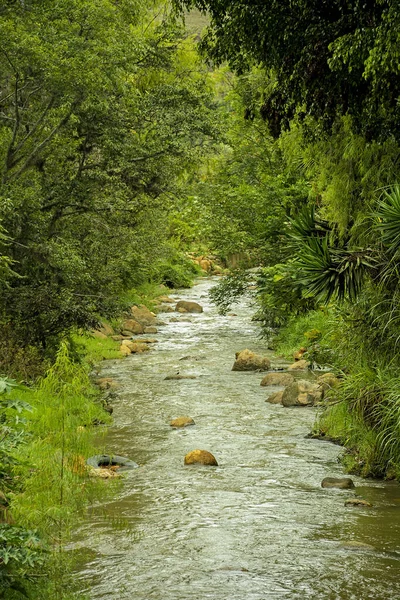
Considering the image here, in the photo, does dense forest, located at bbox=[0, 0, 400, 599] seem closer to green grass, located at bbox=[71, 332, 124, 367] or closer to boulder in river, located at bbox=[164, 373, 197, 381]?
green grass, located at bbox=[71, 332, 124, 367]

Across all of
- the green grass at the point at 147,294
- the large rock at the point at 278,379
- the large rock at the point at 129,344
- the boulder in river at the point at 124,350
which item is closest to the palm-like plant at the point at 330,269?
the large rock at the point at 278,379

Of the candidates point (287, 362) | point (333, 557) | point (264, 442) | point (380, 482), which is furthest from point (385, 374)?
point (287, 362)

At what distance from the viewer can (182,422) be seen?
14203 millimetres

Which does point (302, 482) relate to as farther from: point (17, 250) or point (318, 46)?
point (17, 250)

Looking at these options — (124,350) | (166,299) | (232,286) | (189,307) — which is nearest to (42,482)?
(124,350)

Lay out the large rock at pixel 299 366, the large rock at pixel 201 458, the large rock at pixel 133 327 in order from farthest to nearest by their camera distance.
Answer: the large rock at pixel 133 327 → the large rock at pixel 299 366 → the large rock at pixel 201 458

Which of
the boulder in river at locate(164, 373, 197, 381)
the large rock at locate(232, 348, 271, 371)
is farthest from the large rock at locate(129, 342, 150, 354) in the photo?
the boulder in river at locate(164, 373, 197, 381)

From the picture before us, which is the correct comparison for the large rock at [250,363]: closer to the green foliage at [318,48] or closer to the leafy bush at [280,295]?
the leafy bush at [280,295]

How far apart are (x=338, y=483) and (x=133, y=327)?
17.6 meters

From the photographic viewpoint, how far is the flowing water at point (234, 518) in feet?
23.5

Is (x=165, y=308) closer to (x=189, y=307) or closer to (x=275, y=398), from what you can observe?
(x=189, y=307)

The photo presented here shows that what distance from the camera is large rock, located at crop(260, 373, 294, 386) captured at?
18.0 metres

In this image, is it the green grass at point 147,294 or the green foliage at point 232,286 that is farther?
the green grass at point 147,294

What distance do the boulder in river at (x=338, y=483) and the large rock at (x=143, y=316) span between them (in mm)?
18820
